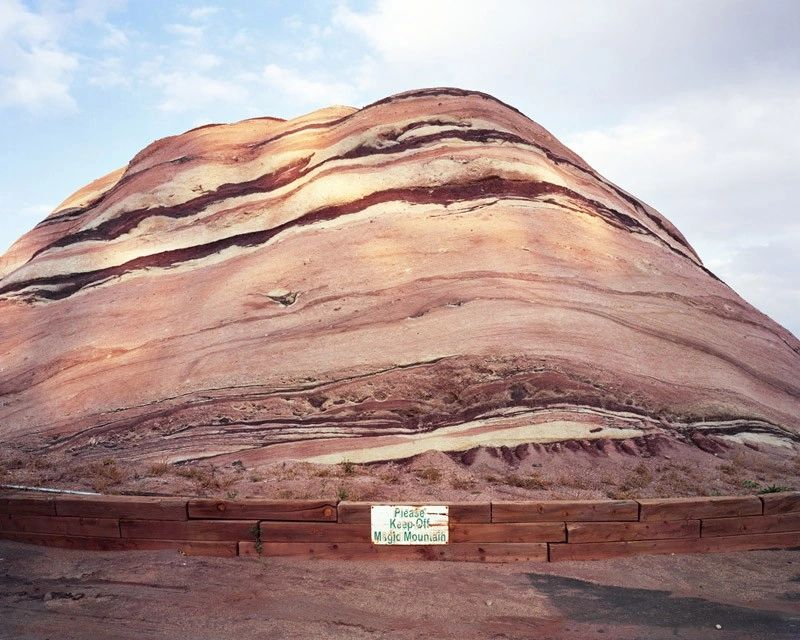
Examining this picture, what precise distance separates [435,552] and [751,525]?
235 cm

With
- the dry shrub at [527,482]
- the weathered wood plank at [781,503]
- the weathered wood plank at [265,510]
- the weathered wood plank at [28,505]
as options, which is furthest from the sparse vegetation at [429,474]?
the weathered wood plank at [28,505]

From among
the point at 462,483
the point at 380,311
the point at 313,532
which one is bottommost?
the point at 313,532

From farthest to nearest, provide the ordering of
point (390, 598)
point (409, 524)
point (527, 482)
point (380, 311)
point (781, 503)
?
point (380, 311), point (527, 482), point (781, 503), point (409, 524), point (390, 598)

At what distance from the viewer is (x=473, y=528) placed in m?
5.33

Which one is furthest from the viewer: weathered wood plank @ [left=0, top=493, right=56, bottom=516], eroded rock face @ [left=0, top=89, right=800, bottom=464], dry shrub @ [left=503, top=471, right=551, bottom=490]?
eroded rock face @ [left=0, top=89, right=800, bottom=464]

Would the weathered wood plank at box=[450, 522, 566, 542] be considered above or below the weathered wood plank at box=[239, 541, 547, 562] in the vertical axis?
above

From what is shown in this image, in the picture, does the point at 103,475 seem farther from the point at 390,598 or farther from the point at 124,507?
the point at 390,598

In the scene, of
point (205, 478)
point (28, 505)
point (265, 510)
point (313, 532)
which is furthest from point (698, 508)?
point (28, 505)

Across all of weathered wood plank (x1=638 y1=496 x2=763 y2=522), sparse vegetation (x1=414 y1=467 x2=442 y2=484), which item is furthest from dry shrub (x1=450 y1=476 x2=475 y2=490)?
weathered wood plank (x1=638 y1=496 x2=763 y2=522)

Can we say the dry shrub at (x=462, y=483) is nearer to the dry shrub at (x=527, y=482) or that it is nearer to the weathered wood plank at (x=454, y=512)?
the dry shrub at (x=527, y=482)

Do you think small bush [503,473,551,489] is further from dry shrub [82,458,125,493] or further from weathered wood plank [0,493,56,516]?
weathered wood plank [0,493,56,516]

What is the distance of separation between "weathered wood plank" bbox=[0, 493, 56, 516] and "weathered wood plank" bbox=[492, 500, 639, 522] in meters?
3.36

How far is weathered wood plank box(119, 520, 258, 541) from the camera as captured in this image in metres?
5.42

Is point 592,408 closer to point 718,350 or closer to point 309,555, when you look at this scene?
point 718,350
